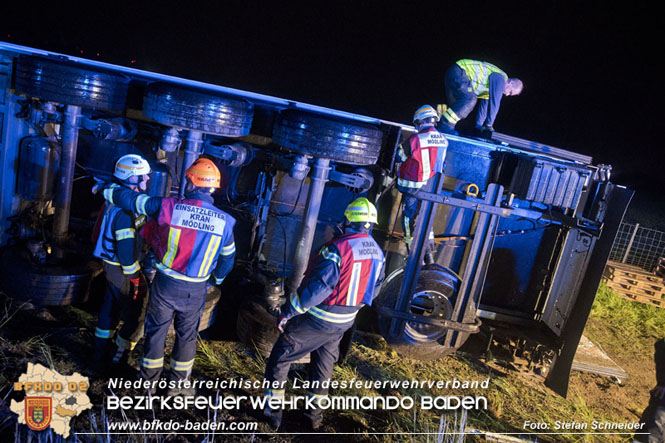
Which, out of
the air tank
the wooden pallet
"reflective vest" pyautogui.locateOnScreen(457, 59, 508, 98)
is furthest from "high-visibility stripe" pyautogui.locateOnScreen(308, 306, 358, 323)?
the wooden pallet

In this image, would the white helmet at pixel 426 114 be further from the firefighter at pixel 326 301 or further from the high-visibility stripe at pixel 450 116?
the firefighter at pixel 326 301

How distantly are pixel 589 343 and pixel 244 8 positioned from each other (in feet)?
39.5

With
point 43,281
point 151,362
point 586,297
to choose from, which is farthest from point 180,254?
point 586,297

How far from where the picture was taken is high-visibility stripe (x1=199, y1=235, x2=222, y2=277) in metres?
3.08

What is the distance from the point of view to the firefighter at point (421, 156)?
→ 3881 millimetres

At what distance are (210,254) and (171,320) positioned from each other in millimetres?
647

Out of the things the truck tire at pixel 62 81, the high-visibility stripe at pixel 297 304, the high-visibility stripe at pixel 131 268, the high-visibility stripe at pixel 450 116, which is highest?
the high-visibility stripe at pixel 450 116

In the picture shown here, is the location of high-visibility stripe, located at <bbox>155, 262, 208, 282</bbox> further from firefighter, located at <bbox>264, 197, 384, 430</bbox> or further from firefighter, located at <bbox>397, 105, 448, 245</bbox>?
firefighter, located at <bbox>397, 105, 448, 245</bbox>

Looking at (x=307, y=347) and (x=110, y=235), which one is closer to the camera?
(x=307, y=347)

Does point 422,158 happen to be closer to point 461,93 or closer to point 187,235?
point 461,93

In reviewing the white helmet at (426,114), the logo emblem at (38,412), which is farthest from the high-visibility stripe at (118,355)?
the white helmet at (426,114)

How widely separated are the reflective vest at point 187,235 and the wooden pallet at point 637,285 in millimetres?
8920

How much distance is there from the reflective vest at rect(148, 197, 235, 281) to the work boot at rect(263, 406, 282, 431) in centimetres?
125

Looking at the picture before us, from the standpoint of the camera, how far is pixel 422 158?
A: 3.87 meters
